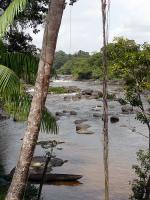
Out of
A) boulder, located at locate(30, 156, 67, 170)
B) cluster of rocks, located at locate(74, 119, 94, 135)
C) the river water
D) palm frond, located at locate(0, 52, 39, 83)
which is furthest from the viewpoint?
cluster of rocks, located at locate(74, 119, 94, 135)

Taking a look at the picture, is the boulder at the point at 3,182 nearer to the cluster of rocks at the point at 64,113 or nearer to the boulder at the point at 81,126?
the boulder at the point at 81,126

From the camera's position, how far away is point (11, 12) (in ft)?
33.0

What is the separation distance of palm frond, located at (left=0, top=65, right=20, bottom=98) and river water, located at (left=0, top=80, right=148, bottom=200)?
26.4 ft

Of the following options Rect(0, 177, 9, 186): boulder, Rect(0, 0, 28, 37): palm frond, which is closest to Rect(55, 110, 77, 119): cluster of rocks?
Rect(0, 177, 9, 186): boulder

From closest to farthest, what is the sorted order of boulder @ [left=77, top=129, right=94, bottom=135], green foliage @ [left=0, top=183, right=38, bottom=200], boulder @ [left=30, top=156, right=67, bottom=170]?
green foliage @ [left=0, top=183, right=38, bottom=200]
boulder @ [left=30, top=156, right=67, bottom=170]
boulder @ [left=77, top=129, right=94, bottom=135]

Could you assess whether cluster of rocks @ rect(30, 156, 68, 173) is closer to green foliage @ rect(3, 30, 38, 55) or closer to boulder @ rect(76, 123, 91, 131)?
green foliage @ rect(3, 30, 38, 55)

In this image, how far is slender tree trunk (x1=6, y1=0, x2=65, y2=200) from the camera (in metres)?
9.77

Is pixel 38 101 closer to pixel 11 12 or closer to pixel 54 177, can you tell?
pixel 11 12

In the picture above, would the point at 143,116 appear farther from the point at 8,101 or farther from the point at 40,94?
the point at 40,94

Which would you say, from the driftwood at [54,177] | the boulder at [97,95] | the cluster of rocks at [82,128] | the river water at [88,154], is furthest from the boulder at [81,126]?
the boulder at [97,95]

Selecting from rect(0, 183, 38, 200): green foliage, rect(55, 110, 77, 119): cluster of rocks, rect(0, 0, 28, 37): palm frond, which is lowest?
rect(55, 110, 77, 119): cluster of rocks

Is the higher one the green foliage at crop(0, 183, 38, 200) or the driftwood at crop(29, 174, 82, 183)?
the green foliage at crop(0, 183, 38, 200)

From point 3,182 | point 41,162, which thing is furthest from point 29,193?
point 41,162

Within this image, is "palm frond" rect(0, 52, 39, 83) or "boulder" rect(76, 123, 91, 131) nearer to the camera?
"palm frond" rect(0, 52, 39, 83)
